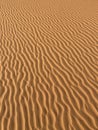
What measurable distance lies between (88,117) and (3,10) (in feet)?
28.4

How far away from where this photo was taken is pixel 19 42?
827 centimetres

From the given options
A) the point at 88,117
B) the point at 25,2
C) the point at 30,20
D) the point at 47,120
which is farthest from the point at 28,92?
the point at 25,2

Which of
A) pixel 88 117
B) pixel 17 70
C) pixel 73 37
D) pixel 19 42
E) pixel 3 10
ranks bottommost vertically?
pixel 88 117

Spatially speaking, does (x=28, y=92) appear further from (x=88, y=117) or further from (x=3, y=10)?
(x=3, y=10)

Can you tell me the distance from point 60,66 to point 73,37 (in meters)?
2.10

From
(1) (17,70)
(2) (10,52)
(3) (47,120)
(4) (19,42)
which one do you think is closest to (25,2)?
(4) (19,42)

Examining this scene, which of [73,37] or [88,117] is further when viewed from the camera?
[73,37]

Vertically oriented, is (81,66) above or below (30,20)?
below

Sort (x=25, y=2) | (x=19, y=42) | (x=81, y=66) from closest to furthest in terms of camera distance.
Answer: (x=81, y=66)
(x=19, y=42)
(x=25, y=2)

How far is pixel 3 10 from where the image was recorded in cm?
1182

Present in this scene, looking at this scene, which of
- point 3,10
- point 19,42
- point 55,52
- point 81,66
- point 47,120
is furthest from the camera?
point 3,10

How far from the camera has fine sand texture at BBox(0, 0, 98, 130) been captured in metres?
4.82

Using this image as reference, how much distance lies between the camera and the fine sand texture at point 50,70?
15.8 feet

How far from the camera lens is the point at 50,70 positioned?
21.1 feet
